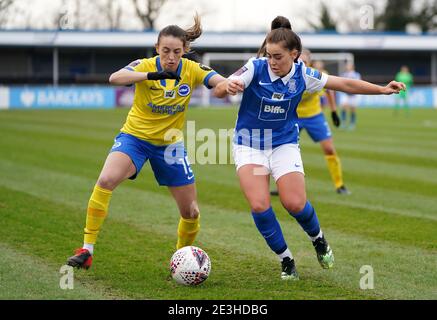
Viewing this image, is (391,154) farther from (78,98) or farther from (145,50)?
(145,50)

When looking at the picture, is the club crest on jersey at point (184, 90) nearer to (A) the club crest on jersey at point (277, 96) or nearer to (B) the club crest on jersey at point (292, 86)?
(A) the club crest on jersey at point (277, 96)

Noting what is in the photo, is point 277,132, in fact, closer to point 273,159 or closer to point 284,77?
point 273,159

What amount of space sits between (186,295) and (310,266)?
1732mm

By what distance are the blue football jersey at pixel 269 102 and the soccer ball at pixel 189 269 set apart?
1149 mm

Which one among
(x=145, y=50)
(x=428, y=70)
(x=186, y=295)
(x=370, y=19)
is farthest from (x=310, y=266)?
(x=428, y=70)

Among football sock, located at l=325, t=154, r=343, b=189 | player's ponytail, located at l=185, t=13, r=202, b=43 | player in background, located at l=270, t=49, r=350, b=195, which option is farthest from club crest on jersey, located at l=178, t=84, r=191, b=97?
football sock, located at l=325, t=154, r=343, b=189

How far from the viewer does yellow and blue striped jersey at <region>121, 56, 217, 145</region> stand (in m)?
7.22

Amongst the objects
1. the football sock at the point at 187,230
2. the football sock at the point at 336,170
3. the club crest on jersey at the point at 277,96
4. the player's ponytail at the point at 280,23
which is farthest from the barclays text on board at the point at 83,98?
the club crest on jersey at the point at 277,96

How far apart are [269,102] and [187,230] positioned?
1.50 metres

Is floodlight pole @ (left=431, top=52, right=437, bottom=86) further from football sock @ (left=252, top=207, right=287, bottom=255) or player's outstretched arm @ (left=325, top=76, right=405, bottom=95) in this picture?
football sock @ (left=252, top=207, right=287, bottom=255)

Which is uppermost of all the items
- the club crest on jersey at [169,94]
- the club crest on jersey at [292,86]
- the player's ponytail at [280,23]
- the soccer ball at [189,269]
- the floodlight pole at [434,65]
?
the player's ponytail at [280,23]

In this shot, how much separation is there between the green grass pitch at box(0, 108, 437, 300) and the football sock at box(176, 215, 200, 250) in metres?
0.29

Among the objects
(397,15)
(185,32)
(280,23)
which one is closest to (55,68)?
(397,15)

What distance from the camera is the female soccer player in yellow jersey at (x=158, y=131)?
23.1ft
